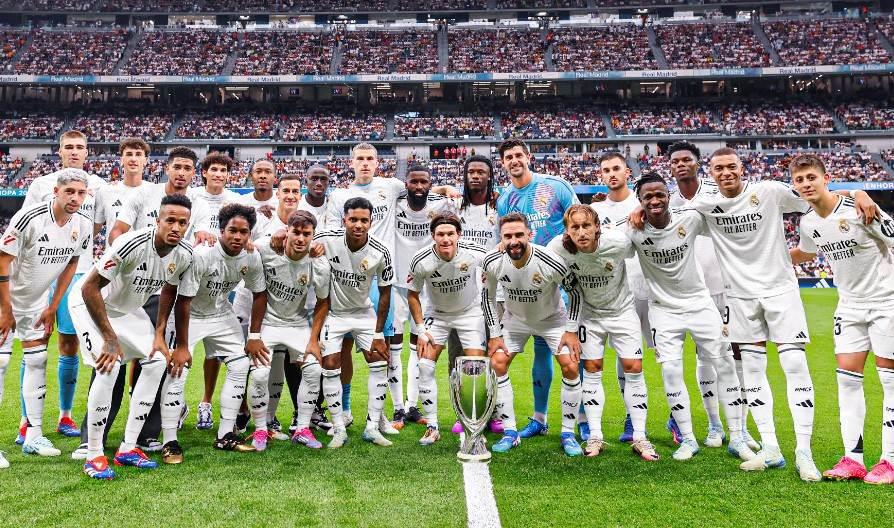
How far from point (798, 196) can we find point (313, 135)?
3768cm

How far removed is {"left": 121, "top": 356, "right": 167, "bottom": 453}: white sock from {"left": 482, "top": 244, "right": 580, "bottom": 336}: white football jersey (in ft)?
9.13

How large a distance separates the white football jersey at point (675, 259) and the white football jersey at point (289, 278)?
9.28ft

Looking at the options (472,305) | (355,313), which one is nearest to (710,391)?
(472,305)

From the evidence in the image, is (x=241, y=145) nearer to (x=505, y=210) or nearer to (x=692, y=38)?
(x=692, y=38)

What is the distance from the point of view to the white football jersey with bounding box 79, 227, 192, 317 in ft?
15.0

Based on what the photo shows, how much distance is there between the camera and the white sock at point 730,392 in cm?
513

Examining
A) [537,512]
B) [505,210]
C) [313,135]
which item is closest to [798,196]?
[505,210]

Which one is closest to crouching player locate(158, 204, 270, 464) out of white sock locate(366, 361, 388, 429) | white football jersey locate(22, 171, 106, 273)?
white sock locate(366, 361, 388, 429)

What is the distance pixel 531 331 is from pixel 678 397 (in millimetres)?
1379

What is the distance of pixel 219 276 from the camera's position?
5293 millimetres

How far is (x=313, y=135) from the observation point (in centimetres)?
3978

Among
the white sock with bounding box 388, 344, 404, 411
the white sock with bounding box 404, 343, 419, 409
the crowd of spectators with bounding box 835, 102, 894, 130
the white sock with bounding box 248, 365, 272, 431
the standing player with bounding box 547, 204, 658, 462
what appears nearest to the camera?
the standing player with bounding box 547, 204, 658, 462

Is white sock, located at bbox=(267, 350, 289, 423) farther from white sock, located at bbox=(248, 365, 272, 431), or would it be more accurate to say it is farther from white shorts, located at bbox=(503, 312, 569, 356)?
white shorts, located at bbox=(503, 312, 569, 356)

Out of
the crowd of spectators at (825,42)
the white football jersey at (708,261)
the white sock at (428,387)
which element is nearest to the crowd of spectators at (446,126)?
the crowd of spectators at (825,42)
